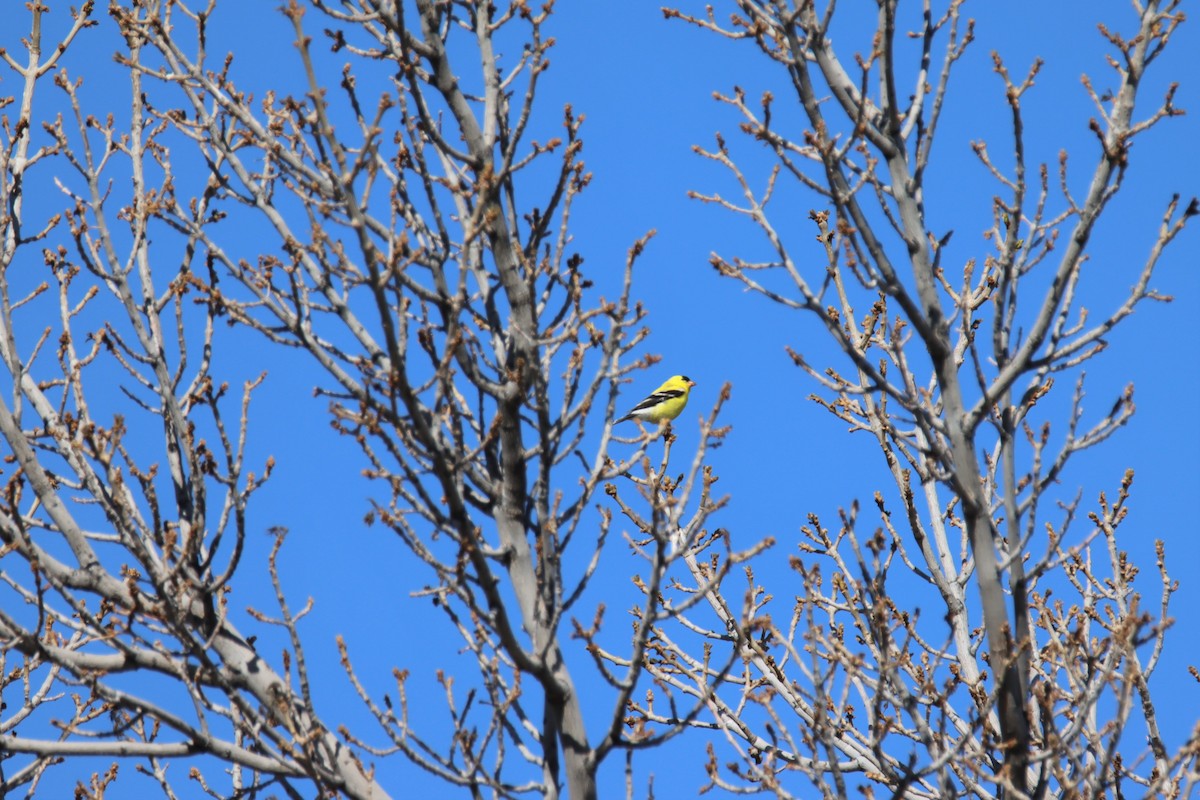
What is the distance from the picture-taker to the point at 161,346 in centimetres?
558

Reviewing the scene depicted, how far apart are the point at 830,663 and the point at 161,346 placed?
3.21m

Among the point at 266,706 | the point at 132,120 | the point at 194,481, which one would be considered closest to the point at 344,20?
the point at 132,120

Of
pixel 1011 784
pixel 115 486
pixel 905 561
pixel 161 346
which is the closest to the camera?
pixel 1011 784

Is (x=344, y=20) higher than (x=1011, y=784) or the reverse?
higher

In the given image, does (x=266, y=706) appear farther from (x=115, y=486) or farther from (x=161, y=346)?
(x=161, y=346)

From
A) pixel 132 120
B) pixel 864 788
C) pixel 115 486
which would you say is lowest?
pixel 864 788

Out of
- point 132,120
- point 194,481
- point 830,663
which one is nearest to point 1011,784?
point 830,663

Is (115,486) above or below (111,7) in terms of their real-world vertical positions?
below

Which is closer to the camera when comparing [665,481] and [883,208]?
[883,208]

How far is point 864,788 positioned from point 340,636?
7.51ft

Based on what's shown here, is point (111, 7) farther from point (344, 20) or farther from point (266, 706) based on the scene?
point (266, 706)

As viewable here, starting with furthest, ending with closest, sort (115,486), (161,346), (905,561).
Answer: (905,561), (161,346), (115,486)

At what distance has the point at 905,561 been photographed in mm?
7094

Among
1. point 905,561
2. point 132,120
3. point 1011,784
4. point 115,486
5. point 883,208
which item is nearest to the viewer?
point 1011,784
